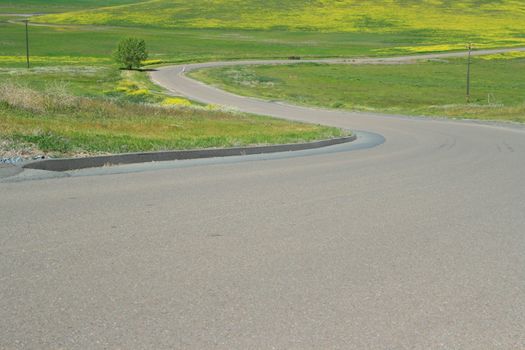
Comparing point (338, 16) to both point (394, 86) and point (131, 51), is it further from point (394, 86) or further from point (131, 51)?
point (394, 86)

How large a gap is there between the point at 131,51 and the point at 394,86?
94.2ft

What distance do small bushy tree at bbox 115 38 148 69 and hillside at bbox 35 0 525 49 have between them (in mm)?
58783

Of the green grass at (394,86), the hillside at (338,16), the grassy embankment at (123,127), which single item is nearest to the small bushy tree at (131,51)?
the green grass at (394,86)

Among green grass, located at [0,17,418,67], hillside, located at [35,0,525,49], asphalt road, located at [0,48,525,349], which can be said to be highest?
hillside, located at [35,0,525,49]

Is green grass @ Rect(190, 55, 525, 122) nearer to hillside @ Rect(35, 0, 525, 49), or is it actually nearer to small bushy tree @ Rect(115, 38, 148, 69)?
small bushy tree @ Rect(115, 38, 148, 69)

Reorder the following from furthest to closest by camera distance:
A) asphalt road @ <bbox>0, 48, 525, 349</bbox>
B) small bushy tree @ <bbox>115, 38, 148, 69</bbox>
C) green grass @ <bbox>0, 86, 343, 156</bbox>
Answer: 1. small bushy tree @ <bbox>115, 38, 148, 69</bbox>
2. green grass @ <bbox>0, 86, 343, 156</bbox>
3. asphalt road @ <bbox>0, 48, 525, 349</bbox>

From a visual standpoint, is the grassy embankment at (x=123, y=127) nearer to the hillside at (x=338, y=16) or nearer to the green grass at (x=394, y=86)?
the green grass at (x=394, y=86)

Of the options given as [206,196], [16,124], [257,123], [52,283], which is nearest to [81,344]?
[52,283]

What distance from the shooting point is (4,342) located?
4945 mm

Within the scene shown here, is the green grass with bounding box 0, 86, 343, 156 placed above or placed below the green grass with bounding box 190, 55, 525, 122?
above

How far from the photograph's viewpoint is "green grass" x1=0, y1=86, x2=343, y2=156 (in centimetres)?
1541

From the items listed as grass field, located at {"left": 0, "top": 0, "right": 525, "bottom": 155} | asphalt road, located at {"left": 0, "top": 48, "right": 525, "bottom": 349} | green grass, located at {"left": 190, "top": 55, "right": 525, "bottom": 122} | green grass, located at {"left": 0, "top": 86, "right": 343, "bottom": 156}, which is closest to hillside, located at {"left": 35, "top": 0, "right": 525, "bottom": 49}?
grass field, located at {"left": 0, "top": 0, "right": 525, "bottom": 155}

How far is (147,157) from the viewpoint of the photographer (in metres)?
15.0

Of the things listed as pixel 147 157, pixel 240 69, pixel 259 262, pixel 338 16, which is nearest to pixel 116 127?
pixel 147 157
